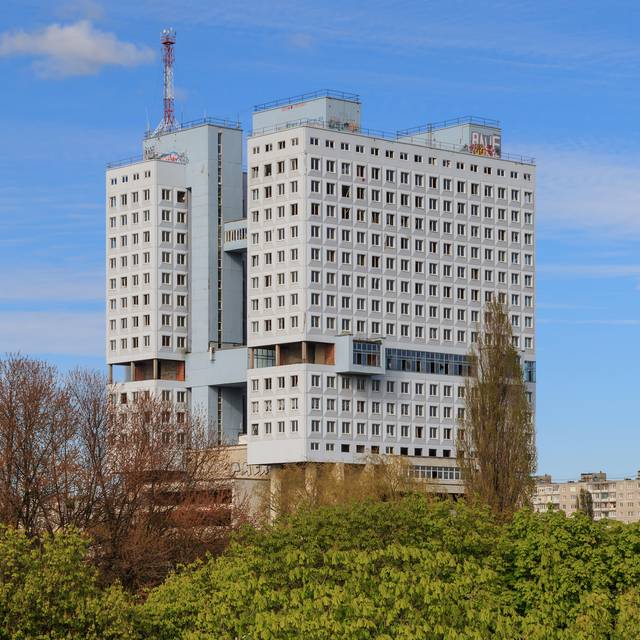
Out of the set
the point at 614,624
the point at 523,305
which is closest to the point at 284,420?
the point at 523,305

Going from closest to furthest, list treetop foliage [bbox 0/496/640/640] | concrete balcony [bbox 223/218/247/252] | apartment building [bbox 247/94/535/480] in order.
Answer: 1. treetop foliage [bbox 0/496/640/640]
2. apartment building [bbox 247/94/535/480]
3. concrete balcony [bbox 223/218/247/252]

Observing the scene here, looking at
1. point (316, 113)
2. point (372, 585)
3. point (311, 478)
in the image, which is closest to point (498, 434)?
point (311, 478)

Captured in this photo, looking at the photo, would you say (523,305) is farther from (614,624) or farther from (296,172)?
(614,624)

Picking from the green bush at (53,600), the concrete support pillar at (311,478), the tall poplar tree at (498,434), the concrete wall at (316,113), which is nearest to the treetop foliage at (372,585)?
the green bush at (53,600)

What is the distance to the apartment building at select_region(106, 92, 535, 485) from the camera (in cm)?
17650

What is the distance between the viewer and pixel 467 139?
7662 inches

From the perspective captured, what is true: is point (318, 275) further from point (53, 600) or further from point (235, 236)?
point (53, 600)

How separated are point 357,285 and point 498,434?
49464mm

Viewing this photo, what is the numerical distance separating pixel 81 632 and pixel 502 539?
25666mm

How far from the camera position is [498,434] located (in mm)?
133750

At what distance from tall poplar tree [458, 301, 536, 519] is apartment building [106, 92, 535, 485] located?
3677 cm

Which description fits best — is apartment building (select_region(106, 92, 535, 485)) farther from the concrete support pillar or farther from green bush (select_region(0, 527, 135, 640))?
green bush (select_region(0, 527, 135, 640))

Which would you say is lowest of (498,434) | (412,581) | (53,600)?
(53,600)

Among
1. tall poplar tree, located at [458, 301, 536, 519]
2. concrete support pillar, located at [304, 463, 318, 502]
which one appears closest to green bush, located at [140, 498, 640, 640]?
tall poplar tree, located at [458, 301, 536, 519]
